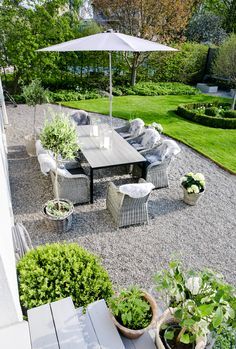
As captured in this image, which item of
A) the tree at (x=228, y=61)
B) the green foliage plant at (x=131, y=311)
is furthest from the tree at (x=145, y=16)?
the green foliage plant at (x=131, y=311)

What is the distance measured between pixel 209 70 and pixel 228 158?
12.9 metres

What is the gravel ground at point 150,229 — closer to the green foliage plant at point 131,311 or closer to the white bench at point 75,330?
the green foliage plant at point 131,311

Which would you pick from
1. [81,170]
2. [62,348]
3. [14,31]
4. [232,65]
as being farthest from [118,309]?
[232,65]

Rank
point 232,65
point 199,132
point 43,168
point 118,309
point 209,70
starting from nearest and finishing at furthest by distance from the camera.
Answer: point 118,309, point 43,168, point 199,132, point 232,65, point 209,70

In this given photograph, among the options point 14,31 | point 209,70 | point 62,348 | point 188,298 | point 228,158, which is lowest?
point 228,158

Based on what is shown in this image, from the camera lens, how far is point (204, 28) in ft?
70.3

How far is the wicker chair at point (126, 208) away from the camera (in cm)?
476

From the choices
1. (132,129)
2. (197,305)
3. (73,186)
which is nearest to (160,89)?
(132,129)

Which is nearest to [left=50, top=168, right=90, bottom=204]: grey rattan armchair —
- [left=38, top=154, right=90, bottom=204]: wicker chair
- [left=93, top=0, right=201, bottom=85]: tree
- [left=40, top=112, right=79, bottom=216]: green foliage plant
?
[left=38, top=154, right=90, bottom=204]: wicker chair

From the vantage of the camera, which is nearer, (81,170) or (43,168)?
(43,168)

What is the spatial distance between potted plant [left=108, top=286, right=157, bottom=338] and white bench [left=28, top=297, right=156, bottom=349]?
9cm

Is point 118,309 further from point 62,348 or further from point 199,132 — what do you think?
point 199,132

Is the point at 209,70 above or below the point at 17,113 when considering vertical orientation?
above

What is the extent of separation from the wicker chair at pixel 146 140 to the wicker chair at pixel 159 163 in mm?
288
